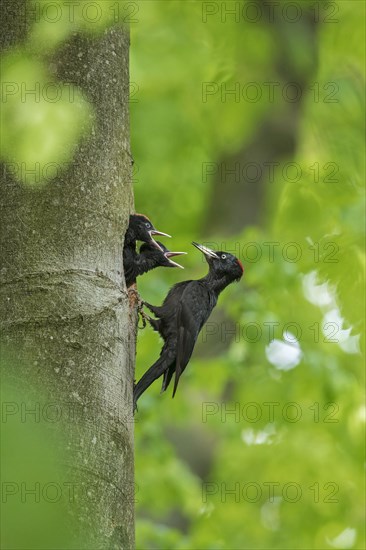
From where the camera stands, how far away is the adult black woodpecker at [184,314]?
17.8 feet

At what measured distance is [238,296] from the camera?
25.9 ft

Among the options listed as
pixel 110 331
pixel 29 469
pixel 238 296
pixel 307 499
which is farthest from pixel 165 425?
pixel 29 469

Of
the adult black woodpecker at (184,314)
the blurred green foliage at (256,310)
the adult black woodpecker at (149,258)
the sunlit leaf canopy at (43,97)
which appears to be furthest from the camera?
the blurred green foliage at (256,310)

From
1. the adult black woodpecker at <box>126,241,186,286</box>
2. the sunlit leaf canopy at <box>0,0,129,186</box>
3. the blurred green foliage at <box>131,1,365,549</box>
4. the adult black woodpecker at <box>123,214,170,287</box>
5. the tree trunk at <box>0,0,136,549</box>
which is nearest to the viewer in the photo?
the tree trunk at <box>0,0,136,549</box>

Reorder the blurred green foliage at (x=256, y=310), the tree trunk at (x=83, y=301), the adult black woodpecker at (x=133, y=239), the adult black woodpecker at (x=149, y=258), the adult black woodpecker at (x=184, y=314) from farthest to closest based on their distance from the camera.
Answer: the blurred green foliage at (x=256, y=310)
the adult black woodpecker at (x=184, y=314)
the adult black woodpecker at (x=149, y=258)
the adult black woodpecker at (x=133, y=239)
the tree trunk at (x=83, y=301)

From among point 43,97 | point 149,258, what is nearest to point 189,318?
point 149,258

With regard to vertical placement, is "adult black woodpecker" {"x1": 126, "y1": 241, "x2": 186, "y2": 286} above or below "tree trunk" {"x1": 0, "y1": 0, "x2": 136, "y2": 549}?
below

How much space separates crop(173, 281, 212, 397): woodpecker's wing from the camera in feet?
17.9

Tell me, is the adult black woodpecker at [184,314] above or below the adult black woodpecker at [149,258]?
below

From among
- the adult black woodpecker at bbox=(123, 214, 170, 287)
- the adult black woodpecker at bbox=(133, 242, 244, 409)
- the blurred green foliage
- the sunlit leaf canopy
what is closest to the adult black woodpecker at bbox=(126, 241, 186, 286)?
the adult black woodpecker at bbox=(123, 214, 170, 287)

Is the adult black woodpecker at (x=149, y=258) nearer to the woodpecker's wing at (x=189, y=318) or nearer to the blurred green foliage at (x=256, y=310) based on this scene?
the woodpecker's wing at (x=189, y=318)

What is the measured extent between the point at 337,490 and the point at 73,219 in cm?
750

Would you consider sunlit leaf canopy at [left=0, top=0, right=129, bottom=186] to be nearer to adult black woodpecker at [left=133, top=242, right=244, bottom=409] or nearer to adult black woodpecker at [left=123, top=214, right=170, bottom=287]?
adult black woodpecker at [left=123, top=214, right=170, bottom=287]

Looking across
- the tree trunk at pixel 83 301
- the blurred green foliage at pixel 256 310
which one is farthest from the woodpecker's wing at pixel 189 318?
the tree trunk at pixel 83 301
